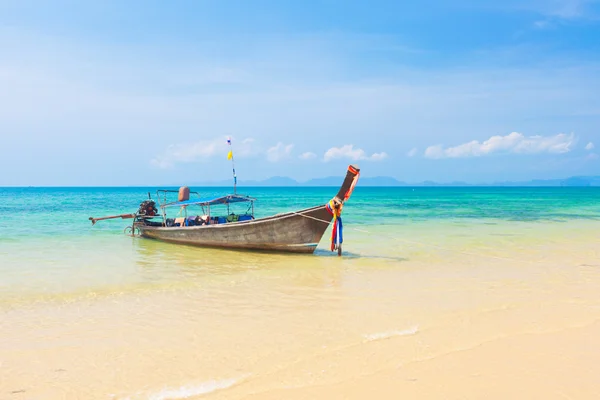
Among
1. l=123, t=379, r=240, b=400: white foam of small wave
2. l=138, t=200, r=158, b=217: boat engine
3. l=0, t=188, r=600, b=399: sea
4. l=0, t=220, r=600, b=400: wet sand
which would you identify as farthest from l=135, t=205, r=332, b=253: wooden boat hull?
l=123, t=379, r=240, b=400: white foam of small wave

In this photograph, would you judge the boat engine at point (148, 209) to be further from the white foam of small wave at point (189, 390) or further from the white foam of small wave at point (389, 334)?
the white foam of small wave at point (189, 390)

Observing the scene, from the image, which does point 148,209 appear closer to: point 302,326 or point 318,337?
point 302,326

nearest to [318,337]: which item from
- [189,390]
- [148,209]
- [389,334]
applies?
[389,334]

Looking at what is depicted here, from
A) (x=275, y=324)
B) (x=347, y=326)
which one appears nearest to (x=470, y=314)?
(x=347, y=326)

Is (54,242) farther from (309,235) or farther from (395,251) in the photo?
(395,251)

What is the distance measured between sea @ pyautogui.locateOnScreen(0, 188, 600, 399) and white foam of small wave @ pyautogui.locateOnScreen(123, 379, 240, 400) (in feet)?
0.08

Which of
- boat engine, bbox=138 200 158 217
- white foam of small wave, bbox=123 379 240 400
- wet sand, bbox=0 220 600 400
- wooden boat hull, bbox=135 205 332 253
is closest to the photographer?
white foam of small wave, bbox=123 379 240 400

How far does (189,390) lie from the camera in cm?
468

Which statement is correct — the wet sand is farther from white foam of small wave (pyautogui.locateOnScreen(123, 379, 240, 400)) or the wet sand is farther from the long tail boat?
the long tail boat

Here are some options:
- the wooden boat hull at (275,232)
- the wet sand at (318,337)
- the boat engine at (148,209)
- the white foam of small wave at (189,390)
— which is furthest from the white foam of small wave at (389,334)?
the boat engine at (148,209)

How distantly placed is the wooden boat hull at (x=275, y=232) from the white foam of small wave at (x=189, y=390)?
8.83 meters

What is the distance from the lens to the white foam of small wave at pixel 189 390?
180 inches

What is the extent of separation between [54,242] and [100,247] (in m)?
2.39

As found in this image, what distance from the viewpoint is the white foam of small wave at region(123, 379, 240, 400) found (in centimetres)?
457
